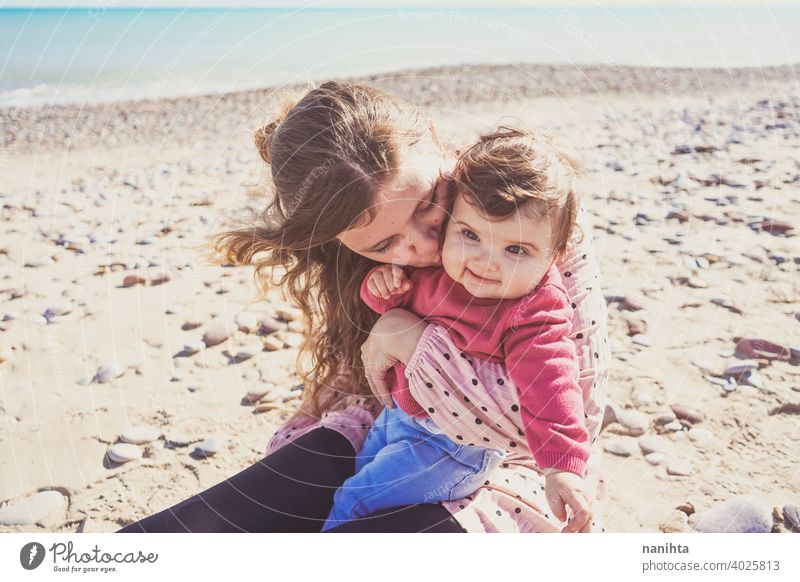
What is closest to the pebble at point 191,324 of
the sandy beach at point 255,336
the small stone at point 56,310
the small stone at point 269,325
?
the sandy beach at point 255,336

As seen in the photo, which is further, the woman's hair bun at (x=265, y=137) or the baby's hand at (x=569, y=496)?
the woman's hair bun at (x=265, y=137)

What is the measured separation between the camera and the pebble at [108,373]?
12.3ft

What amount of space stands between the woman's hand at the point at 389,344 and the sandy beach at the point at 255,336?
832mm

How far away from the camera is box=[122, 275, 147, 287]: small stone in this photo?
4855 millimetres

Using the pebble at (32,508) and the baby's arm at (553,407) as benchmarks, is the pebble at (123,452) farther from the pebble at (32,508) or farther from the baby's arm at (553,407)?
the baby's arm at (553,407)

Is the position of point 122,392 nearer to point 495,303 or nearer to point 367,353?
point 367,353

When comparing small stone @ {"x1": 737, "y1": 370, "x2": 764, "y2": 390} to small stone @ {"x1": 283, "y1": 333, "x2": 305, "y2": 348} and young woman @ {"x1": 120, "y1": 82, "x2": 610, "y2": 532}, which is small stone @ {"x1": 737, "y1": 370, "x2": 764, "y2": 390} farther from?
small stone @ {"x1": 283, "y1": 333, "x2": 305, "y2": 348}

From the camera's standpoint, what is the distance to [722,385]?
11.3ft

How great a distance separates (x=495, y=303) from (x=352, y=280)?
25.7 inches

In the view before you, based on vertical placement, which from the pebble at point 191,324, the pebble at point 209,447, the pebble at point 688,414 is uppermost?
the pebble at point 191,324

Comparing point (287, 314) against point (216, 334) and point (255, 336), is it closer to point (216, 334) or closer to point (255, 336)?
point (255, 336)

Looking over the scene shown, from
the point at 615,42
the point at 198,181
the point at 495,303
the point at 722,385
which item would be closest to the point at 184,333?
the point at 495,303

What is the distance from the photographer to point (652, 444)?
10.3 feet

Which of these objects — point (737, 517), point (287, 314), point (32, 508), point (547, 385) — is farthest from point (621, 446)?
point (32, 508)
